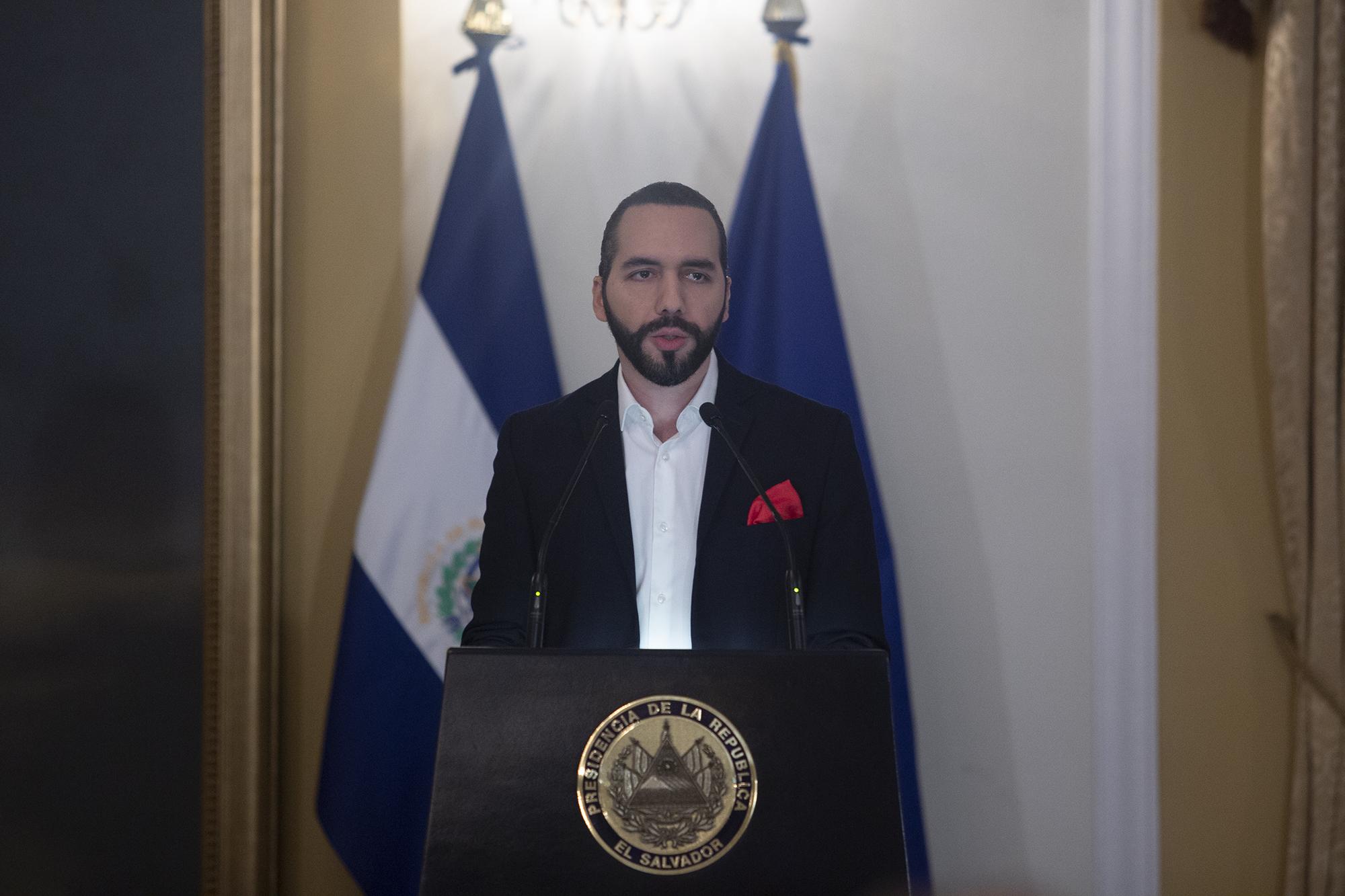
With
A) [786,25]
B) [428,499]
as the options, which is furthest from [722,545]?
[786,25]

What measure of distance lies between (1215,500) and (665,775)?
146cm

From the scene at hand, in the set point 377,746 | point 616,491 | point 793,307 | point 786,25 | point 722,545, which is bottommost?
point 377,746

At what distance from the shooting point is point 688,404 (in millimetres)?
1997

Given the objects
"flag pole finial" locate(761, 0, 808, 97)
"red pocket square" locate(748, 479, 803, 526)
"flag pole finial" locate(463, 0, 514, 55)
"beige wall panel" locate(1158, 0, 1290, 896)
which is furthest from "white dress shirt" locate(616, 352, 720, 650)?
"beige wall panel" locate(1158, 0, 1290, 896)

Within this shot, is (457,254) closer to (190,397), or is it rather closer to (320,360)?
(320,360)

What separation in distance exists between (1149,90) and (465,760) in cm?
194

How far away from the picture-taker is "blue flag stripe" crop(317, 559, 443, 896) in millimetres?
2105

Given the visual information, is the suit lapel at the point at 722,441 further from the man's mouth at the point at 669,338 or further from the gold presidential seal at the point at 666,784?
the gold presidential seal at the point at 666,784

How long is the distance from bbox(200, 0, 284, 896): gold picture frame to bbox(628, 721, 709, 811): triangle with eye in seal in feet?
3.79

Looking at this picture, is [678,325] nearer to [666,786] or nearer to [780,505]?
[780,505]

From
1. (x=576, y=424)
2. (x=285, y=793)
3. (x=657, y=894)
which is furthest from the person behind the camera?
(x=285, y=793)

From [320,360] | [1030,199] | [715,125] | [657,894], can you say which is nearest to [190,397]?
[320,360]

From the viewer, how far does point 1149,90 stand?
220 centimetres

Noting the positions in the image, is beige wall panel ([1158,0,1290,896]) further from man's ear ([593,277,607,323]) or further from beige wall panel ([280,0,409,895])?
beige wall panel ([280,0,409,895])
